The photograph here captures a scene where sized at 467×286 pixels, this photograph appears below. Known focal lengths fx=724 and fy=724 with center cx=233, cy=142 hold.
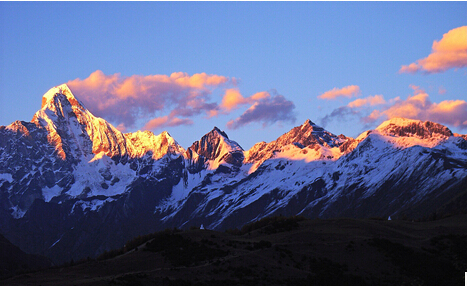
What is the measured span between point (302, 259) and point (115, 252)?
92.9 ft

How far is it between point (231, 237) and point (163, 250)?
44.7 feet

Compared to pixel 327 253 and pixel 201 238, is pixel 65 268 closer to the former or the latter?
pixel 201 238

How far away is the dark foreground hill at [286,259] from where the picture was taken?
82562 mm

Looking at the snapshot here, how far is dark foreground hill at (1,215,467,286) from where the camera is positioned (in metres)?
82.6

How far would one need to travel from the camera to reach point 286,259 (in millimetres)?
91750

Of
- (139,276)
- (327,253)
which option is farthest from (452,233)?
(139,276)

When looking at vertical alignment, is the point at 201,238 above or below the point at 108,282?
above

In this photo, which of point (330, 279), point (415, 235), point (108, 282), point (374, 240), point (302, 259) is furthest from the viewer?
point (415, 235)

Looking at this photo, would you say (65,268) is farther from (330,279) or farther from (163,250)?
(330,279)

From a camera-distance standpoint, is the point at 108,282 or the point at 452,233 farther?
the point at 452,233

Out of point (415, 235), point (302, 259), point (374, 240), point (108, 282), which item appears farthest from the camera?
point (415, 235)

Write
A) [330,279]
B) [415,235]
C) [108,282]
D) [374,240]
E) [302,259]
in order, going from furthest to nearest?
[415,235] → [374,240] → [302,259] → [330,279] → [108,282]

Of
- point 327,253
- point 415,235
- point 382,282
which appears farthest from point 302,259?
point 415,235

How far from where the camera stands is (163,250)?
95938 mm
